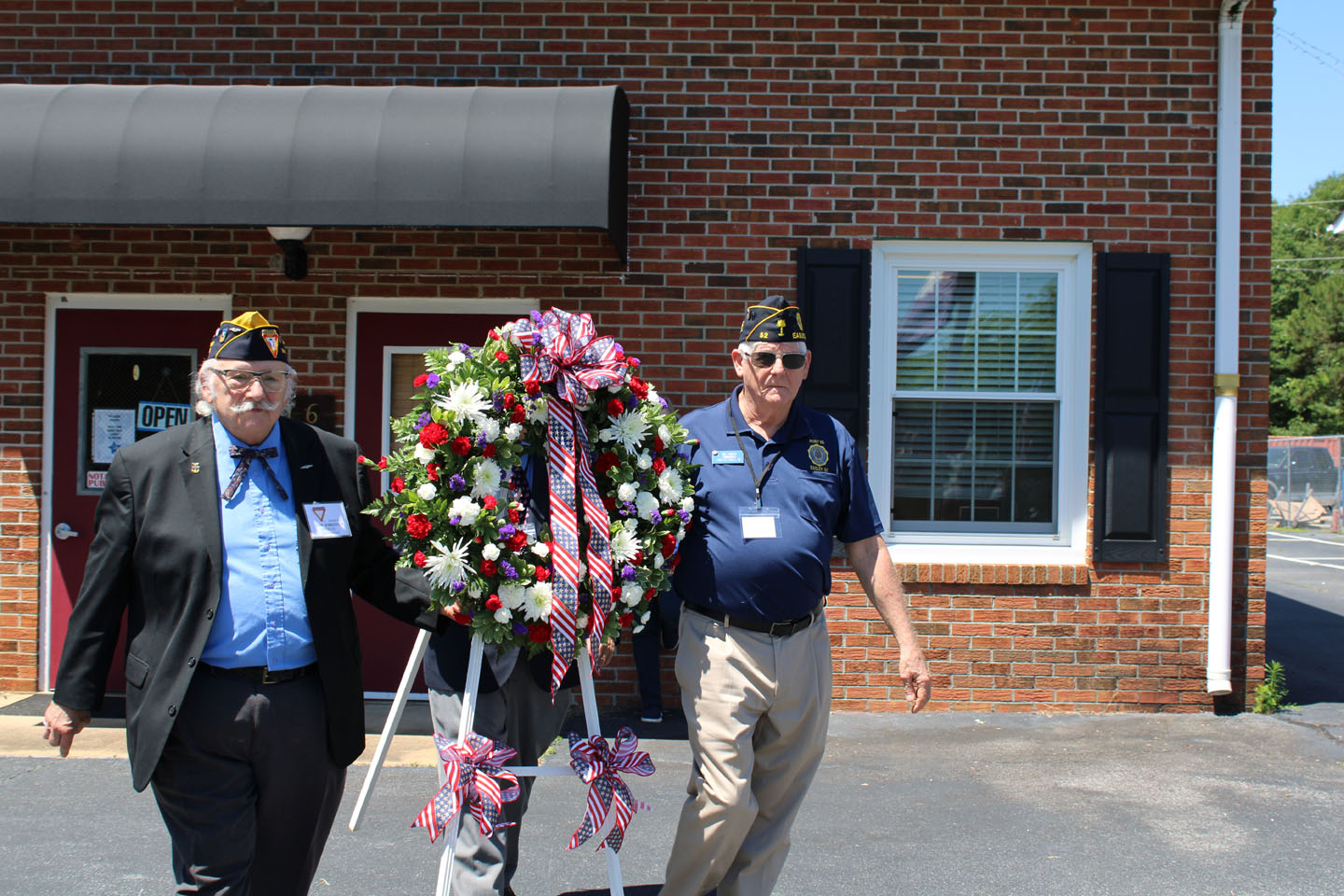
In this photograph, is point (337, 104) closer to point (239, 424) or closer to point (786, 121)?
point (786, 121)

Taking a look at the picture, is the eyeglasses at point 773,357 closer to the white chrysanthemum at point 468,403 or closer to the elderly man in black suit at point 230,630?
the white chrysanthemum at point 468,403

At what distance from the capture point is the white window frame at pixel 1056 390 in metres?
6.69

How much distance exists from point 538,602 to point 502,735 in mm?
559

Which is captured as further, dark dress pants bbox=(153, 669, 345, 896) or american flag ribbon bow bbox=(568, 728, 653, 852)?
american flag ribbon bow bbox=(568, 728, 653, 852)

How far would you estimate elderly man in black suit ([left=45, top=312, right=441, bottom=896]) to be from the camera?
2.94 metres

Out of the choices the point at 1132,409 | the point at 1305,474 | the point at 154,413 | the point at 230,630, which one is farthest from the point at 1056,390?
the point at 1305,474

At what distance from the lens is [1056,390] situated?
22.3 ft

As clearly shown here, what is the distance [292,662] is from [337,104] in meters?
4.00

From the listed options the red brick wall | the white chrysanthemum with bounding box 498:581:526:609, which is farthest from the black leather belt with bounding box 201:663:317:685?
the red brick wall

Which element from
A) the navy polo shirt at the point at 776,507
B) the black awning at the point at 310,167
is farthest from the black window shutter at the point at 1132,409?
the navy polo shirt at the point at 776,507

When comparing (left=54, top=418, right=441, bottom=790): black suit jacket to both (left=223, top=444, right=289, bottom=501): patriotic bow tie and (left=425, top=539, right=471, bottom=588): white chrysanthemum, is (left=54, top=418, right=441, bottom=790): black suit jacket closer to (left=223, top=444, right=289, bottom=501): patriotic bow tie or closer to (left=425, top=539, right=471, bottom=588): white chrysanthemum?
(left=223, top=444, right=289, bottom=501): patriotic bow tie

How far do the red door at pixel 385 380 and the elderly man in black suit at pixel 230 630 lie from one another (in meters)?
3.61

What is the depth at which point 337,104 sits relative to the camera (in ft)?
19.9

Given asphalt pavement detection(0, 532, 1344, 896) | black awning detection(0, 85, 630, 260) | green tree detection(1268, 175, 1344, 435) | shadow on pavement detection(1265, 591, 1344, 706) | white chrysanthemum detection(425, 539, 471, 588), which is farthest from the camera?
green tree detection(1268, 175, 1344, 435)
